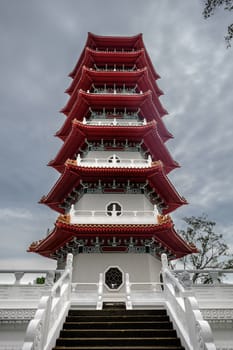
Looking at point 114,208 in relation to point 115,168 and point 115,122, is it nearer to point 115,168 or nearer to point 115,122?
point 115,168

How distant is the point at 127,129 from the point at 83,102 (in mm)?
4394

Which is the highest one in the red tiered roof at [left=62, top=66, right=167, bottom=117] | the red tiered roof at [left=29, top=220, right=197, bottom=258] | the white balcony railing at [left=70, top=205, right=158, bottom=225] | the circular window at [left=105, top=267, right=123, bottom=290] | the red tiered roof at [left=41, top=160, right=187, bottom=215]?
the red tiered roof at [left=62, top=66, right=167, bottom=117]

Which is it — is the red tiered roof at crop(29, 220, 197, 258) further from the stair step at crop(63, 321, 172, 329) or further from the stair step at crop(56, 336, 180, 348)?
the stair step at crop(56, 336, 180, 348)

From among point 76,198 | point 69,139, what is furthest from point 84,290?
point 69,139

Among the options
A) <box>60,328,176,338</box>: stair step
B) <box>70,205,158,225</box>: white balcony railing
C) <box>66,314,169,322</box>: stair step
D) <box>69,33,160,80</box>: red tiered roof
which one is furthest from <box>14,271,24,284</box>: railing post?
<box>69,33,160,80</box>: red tiered roof

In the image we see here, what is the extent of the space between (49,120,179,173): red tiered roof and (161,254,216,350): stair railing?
10343 millimetres

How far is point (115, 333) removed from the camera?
286 inches

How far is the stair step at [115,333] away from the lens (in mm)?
7195

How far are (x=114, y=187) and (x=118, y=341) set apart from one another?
9503 millimetres

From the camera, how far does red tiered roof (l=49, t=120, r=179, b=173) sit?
53.9 ft

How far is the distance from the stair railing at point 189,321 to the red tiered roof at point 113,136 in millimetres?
10343

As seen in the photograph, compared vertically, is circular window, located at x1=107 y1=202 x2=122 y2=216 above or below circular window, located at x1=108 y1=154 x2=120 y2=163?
below

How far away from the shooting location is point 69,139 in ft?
57.5

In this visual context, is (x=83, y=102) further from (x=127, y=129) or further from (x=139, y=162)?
(x=139, y=162)
